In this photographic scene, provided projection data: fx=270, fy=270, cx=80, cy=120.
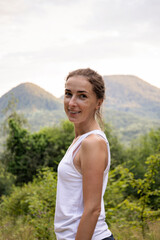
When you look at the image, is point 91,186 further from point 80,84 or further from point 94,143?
point 80,84

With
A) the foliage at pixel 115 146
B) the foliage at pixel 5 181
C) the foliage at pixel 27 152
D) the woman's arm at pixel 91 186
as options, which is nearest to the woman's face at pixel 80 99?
the woman's arm at pixel 91 186

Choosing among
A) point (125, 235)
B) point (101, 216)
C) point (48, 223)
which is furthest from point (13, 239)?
point (101, 216)

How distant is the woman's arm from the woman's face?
27 cm

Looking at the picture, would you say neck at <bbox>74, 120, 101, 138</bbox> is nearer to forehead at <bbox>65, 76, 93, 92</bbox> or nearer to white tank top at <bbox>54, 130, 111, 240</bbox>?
white tank top at <bbox>54, 130, 111, 240</bbox>

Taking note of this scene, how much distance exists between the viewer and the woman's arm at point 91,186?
1302 mm

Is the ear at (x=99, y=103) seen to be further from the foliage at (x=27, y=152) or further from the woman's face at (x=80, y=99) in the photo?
the foliage at (x=27, y=152)

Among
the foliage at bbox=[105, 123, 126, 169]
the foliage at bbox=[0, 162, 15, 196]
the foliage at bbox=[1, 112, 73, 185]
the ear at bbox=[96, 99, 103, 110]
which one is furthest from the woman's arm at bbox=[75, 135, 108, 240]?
the foliage at bbox=[105, 123, 126, 169]

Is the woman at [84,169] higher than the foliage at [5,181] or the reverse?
higher

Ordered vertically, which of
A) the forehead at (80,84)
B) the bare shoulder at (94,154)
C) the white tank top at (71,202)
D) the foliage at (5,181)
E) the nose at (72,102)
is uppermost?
the forehead at (80,84)

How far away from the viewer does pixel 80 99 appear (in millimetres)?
1529

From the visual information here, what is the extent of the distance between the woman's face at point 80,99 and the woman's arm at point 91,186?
0.90 feet

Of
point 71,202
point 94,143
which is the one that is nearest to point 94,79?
point 94,143

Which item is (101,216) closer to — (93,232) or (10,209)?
(93,232)

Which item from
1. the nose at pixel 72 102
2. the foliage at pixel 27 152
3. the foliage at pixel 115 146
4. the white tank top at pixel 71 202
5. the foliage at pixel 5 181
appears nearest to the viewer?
the white tank top at pixel 71 202
